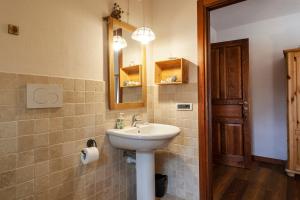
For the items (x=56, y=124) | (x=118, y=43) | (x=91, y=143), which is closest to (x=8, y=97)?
(x=56, y=124)

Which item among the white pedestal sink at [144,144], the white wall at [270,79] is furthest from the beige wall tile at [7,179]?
the white wall at [270,79]

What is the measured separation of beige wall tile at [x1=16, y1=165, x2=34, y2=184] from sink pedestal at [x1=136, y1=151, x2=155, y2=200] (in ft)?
2.68

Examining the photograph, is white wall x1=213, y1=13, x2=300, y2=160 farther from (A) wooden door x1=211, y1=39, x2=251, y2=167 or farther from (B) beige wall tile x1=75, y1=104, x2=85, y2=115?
(B) beige wall tile x1=75, y1=104, x2=85, y2=115

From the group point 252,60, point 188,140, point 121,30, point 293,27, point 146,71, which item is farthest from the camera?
point 252,60

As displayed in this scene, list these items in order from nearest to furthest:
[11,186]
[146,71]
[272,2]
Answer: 1. [11,186]
2. [146,71]
3. [272,2]

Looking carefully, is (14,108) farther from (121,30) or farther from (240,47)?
(240,47)

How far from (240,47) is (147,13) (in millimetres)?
1698

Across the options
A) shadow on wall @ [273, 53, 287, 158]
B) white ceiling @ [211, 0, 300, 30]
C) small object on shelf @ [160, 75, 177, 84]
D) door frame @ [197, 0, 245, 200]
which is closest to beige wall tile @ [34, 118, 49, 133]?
small object on shelf @ [160, 75, 177, 84]

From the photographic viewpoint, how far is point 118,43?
1743 mm

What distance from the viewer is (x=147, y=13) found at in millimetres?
2107

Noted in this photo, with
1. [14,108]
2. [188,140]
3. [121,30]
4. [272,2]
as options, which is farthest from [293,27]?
[14,108]

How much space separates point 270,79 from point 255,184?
1.73 metres

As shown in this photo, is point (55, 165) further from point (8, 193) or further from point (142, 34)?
point (142, 34)

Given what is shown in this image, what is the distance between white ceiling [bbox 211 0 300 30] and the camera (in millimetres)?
2557
